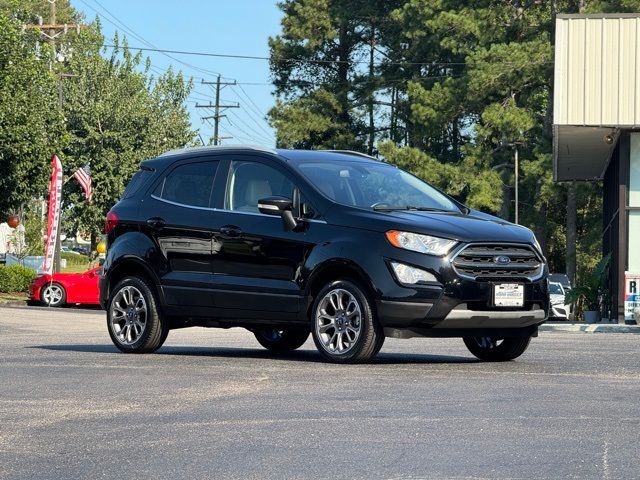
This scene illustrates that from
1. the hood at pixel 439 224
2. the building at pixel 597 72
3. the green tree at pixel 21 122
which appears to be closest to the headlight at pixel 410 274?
the hood at pixel 439 224

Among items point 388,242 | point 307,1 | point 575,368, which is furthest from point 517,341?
point 307,1

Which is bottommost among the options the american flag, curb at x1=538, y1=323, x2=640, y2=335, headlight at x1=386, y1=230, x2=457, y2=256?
curb at x1=538, y1=323, x2=640, y2=335

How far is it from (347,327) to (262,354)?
234 centimetres

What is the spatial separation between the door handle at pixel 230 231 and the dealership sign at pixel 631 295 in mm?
15822

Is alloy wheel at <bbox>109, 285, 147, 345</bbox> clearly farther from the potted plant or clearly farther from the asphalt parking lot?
the potted plant

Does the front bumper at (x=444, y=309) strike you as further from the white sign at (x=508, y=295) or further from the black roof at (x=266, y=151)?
the black roof at (x=266, y=151)

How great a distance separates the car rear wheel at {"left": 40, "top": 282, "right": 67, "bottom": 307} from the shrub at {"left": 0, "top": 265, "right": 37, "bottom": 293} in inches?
140

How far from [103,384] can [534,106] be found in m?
48.5

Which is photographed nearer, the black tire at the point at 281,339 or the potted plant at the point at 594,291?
the black tire at the point at 281,339

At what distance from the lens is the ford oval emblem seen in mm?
12141

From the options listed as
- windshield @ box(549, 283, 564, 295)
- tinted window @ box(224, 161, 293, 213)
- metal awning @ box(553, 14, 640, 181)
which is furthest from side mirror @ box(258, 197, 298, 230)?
windshield @ box(549, 283, 564, 295)

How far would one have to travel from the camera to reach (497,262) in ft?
39.9

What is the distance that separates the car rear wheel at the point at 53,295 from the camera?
3753 cm

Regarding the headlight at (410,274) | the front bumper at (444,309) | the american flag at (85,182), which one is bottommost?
the front bumper at (444,309)
